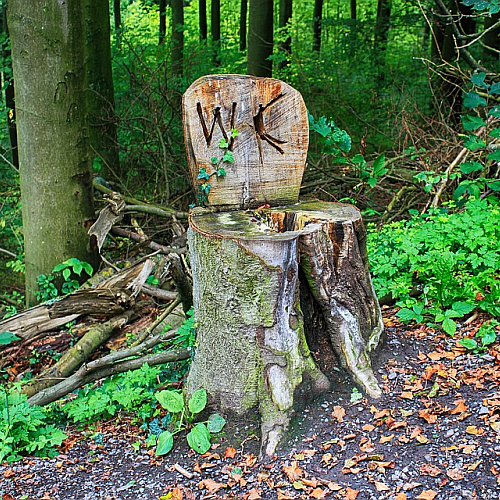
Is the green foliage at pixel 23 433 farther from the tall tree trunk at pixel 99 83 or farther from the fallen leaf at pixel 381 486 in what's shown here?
the tall tree trunk at pixel 99 83

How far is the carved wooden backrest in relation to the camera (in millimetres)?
3764

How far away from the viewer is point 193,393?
331cm

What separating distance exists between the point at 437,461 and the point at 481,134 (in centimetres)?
404

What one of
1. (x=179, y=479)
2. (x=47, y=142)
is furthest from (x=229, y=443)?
(x=47, y=142)

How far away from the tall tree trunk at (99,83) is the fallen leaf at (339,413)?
5162mm

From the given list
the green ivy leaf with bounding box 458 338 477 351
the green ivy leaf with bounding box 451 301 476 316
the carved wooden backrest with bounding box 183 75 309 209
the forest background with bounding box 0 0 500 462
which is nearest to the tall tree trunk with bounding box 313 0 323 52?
the forest background with bounding box 0 0 500 462

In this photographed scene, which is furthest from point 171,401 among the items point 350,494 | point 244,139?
point 244,139

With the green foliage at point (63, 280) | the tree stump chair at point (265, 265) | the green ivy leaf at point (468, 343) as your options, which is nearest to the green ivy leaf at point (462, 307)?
the green ivy leaf at point (468, 343)

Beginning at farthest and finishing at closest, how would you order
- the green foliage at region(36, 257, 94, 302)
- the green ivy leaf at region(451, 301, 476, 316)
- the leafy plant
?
the green foliage at region(36, 257, 94, 302)
the green ivy leaf at region(451, 301, 476, 316)
the leafy plant

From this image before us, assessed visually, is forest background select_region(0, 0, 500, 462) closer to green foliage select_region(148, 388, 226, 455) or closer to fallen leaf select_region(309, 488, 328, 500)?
green foliage select_region(148, 388, 226, 455)

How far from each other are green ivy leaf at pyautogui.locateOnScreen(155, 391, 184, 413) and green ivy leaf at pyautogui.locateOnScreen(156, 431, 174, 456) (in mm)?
141

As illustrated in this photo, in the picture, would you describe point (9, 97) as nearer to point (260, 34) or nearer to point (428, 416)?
point (260, 34)

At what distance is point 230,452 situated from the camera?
3.10 metres

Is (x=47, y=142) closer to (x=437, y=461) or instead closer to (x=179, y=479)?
(x=179, y=479)
